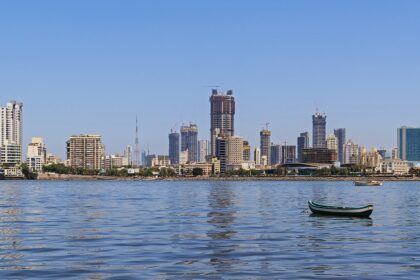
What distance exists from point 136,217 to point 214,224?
12.1 m

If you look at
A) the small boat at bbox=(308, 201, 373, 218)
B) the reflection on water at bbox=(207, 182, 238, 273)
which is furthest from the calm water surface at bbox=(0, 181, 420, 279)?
the small boat at bbox=(308, 201, 373, 218)

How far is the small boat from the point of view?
78.6 metres

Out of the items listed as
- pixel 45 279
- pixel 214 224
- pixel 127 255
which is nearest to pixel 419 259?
pixel 127 255

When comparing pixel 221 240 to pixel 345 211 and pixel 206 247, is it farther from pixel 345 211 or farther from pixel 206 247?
pixel 345 211

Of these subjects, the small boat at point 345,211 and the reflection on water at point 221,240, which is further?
the small boat at point 345,211

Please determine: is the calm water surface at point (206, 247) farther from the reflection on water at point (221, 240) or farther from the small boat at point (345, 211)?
the small boat at point (345, 211)

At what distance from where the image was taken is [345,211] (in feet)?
263

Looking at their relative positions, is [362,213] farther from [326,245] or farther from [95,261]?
[95,261]

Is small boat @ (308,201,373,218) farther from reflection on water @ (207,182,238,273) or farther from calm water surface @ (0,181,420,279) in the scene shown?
reflection on water @ (207,182,238,273)

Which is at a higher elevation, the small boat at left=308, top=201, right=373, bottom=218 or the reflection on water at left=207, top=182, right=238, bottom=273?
the small boat at left=308, top=201, right=373, bottom=218

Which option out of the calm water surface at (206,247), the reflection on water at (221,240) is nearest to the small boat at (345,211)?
the calm water surface at (206,247)

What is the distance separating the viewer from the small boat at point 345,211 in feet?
258

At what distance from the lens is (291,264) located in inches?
1581

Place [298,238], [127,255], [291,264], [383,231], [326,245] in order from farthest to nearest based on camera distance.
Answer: [383,231]
[298,238]
[326,245]
[127,255]
[291,264]
